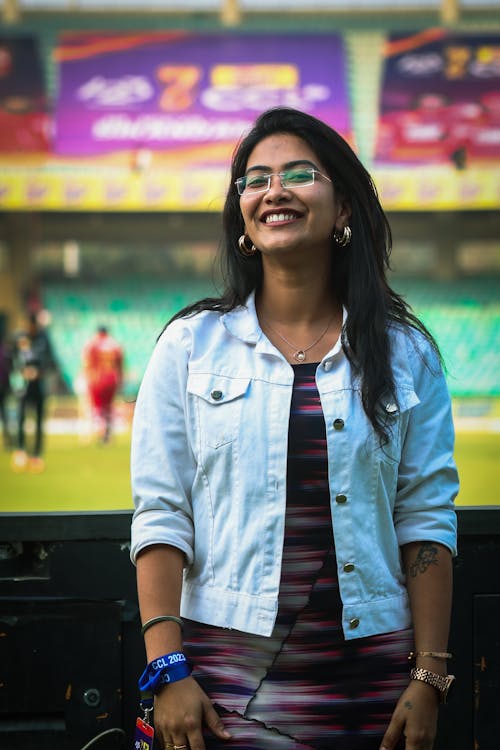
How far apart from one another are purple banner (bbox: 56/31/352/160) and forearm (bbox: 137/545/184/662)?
9.12 meters

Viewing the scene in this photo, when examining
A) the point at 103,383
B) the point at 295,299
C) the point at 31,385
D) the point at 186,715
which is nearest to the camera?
the point at 186,715

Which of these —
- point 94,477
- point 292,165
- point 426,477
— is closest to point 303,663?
point 426,477

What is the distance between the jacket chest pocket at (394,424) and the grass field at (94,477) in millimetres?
6624

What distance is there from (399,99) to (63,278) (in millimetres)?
3852

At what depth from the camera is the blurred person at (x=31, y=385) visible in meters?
9.52

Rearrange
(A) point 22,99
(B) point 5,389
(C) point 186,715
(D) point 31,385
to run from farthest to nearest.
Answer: (A) point 22,99 → (B) point 5,389 → (D) point 31,385 → (C) point 186,715

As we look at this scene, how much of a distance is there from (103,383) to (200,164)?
2360 millimetres

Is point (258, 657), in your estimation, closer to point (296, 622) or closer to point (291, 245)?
point (296, 622)

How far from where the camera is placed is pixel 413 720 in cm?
138

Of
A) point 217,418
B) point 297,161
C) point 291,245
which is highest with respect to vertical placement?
point 297,161

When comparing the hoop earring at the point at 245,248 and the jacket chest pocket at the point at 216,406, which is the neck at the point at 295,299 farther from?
the jacket chest pocket at the point at 216,406

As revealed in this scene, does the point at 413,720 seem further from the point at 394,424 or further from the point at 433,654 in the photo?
the point at 394,424

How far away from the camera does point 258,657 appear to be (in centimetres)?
138

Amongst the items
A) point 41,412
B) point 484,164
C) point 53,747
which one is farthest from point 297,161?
point 484,164
